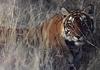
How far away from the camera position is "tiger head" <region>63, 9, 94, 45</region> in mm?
4625

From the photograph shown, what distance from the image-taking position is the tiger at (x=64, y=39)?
4.67m

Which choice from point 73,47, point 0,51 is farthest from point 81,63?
point 0,51

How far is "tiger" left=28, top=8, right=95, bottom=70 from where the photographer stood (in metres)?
4.67

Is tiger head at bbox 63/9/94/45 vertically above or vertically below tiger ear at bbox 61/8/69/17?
below

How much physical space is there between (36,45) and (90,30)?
2.07ft

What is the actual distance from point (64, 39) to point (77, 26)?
227 mm

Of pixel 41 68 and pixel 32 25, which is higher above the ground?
pixel 32 25

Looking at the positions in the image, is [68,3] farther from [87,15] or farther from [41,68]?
[41,68]

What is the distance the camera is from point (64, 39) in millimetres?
4730

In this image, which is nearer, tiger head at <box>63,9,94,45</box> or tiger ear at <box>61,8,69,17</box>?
tiger head at <box>63,9,94,45</box>

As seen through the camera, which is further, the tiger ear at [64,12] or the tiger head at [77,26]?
the tiger ear at [64,12]

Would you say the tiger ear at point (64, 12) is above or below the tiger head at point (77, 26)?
above

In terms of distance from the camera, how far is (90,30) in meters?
4.70

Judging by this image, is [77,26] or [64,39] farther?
[64,39]
